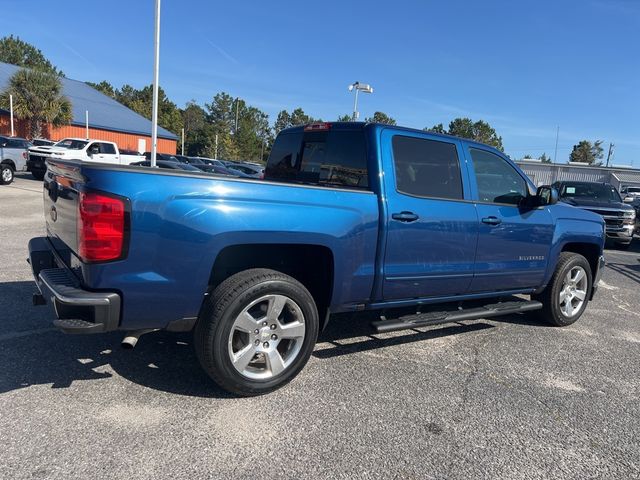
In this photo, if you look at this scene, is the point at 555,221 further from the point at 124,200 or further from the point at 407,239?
the point at 124,200

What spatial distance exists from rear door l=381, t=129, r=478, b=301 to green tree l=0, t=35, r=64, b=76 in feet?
271

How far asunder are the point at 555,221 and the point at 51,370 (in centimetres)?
478

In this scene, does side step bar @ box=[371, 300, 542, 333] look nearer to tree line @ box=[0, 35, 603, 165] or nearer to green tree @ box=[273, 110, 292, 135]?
tree line @ box=[0, 35, 603, 165]

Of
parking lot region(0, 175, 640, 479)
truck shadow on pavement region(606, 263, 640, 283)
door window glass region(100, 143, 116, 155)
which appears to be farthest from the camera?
door window glass region(100, 143, 116, 155)

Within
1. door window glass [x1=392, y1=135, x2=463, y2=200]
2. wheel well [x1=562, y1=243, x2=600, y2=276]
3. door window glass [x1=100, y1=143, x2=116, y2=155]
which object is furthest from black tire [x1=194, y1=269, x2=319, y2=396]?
door window glass [x1=100, y1=143, x2=116, y2=155]

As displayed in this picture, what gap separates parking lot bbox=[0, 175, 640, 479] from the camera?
2711 mm

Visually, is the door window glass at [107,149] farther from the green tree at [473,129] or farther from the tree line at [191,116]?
the green tree at [473,129]

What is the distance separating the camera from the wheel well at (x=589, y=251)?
227 inches

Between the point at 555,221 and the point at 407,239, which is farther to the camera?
the point at 555,221

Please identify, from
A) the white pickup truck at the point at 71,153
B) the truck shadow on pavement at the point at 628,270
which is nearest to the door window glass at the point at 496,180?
the truck shadow on pavement at the point at 628,270

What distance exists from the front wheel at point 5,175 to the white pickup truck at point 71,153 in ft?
5.09

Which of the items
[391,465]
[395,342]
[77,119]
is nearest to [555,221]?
[395,342]

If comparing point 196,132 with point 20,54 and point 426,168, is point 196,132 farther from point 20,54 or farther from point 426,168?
point 426,168

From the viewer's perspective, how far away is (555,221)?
16.9 ft
